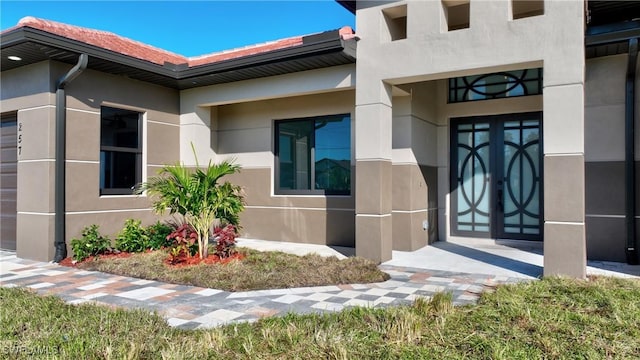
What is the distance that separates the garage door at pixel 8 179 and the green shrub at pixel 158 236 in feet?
8.16

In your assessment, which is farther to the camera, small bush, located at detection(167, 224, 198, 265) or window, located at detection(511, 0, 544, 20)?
window, located at detection(511, 0, 544, 20)

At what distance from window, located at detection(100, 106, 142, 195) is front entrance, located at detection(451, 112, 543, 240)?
21.7 ft

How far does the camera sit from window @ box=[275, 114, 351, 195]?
9.42m

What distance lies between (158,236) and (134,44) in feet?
Result: 14.8

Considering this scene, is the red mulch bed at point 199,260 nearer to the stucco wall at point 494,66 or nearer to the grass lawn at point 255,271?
the grass lawn at point 255,271

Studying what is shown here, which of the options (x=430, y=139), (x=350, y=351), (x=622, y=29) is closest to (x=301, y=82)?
(x=430, y=139)

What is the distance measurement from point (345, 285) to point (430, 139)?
4.64 metres

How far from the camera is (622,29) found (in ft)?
20.6

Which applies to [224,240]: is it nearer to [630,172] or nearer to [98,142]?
[98,142]

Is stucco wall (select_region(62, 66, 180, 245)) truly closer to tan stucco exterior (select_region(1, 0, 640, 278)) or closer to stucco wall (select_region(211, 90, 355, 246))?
tan stucco exterior (select_region(1, 0, 640, 278))

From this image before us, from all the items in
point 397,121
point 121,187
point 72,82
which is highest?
point 72,82

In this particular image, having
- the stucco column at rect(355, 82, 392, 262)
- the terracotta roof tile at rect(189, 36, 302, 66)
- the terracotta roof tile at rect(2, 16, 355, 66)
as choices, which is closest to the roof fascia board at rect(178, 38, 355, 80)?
the terracotta roof tile at rect(2, 16, 355, 66)

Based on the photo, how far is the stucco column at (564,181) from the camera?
5602 millimetres

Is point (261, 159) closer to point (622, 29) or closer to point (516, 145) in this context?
point (516, 145)
